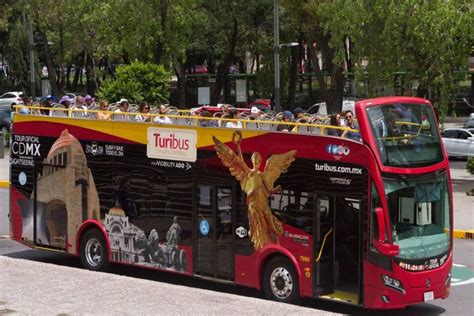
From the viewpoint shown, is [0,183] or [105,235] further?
[0,183]

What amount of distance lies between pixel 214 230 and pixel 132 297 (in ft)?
7.67

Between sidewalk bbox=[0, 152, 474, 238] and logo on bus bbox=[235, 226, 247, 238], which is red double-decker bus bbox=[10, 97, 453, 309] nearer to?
logo on bus bbox=[235, 226, 247, 238]

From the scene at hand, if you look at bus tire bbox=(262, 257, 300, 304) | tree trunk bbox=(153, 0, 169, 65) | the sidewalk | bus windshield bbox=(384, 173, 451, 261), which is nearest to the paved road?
bus tire bbox=(262, 257, 300, 304)

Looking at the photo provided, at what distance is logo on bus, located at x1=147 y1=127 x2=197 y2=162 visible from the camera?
45.1ft

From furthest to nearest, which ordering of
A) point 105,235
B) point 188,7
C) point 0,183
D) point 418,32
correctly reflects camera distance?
point 188,7 → point 0,183 → point 418,32 → point 105,235

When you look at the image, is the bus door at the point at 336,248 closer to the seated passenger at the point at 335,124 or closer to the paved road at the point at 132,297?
the paved road at the point at 132,297

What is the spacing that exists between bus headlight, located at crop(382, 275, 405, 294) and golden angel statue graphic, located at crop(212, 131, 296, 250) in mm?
1824

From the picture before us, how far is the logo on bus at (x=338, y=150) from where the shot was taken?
11.8 metres

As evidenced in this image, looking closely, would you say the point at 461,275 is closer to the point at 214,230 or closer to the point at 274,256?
the point at 274,256

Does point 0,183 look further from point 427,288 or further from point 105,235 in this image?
point 427,288

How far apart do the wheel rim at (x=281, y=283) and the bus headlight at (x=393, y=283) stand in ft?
5.33

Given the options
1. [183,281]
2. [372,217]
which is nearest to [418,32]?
[183,281]

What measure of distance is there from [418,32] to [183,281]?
13.0 meters

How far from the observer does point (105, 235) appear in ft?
49.4
